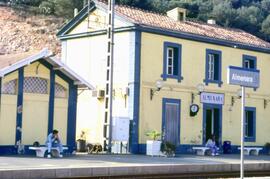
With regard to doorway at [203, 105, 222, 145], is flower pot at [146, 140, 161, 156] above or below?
below

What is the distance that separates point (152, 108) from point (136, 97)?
113 cm

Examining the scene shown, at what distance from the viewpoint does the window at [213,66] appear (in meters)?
29.5

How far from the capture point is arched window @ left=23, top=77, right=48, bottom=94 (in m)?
22.6

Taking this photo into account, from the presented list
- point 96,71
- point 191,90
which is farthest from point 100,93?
point 191,90

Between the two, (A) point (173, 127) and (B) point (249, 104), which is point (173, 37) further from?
(B) point (249, 104)

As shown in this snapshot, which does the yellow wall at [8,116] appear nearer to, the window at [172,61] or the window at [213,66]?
the window at [172,61]

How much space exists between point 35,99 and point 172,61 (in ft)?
26.0

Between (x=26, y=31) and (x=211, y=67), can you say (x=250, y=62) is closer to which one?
(x=211, y=67)

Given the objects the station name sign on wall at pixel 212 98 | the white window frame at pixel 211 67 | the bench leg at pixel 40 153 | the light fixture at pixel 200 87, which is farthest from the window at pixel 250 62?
the bench leg at pixel 40 153

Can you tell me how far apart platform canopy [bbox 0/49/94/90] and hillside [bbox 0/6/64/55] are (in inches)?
1479

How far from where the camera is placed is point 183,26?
29.2 metres

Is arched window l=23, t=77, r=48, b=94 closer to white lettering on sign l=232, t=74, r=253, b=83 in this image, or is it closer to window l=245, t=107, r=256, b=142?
white lettering on sign l=232, t=74, r=253, b=83

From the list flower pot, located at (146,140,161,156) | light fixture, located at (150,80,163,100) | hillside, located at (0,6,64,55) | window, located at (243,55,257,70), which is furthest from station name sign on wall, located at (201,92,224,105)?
hillside, located at (0,6,64,55)

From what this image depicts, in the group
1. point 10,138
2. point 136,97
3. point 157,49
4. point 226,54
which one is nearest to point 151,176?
point 10,138
